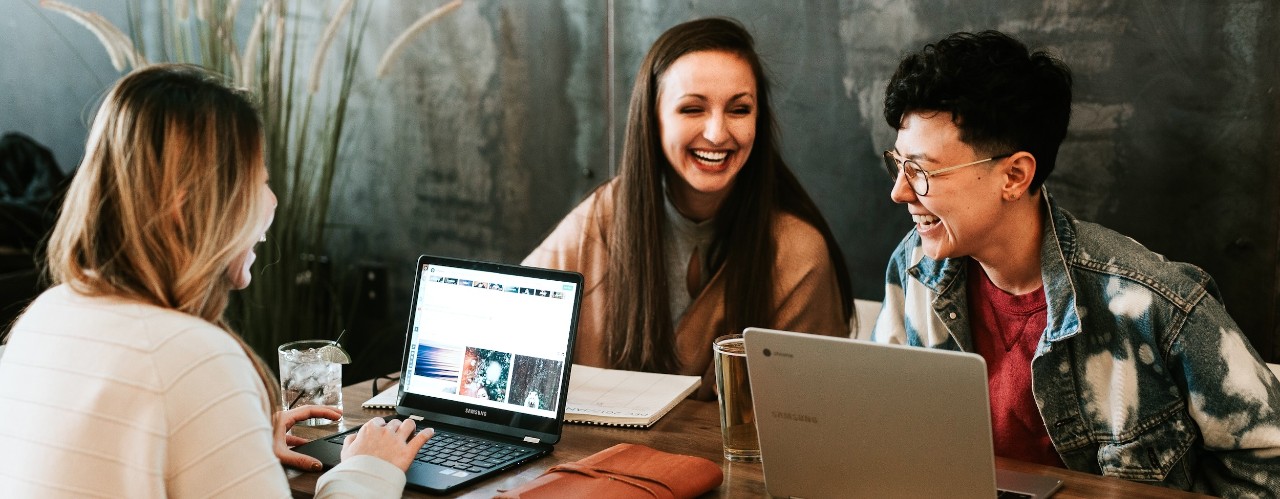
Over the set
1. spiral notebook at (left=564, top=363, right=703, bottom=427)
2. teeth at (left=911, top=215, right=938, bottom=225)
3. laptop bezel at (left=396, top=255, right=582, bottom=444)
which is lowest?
spiral notebook at (left=564, top=363, right=703, bottom=427)

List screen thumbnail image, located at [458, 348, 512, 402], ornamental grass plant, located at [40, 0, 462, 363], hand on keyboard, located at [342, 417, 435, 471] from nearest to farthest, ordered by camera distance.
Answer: hand on keyboard, located at [342, 417, 435, 471] → screen thumbnail image, located at [458, 348, 512, 402] → ornamental grass plant, located at [40, 0, 462, 363]

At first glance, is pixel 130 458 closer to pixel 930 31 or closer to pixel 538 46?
pixel 930 31

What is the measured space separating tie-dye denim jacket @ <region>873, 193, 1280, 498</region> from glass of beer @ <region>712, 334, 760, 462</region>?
1.51ft

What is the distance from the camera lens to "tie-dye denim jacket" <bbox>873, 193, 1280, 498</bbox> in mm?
1525

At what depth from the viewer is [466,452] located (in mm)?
1550

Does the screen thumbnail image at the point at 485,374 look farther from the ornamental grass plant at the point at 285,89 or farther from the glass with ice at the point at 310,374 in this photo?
the ornamental grass plant at the point at 285,89

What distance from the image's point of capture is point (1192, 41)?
214 cm

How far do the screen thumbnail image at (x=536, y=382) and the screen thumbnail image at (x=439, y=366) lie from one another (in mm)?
103

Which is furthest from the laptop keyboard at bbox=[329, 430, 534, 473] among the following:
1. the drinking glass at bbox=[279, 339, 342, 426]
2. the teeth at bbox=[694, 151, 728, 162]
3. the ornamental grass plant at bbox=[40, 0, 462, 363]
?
the ornamental grass plant at bbox=[40, 0, 462, 363]

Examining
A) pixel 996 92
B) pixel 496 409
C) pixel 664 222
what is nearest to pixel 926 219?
pixel 996 92

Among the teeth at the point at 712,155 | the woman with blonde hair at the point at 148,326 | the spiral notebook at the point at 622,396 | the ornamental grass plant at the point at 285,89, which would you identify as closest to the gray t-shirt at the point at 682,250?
the teeth at the point at 712,155

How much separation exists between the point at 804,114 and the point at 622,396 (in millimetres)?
1088

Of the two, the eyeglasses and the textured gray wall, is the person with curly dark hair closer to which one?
the eyeglasses

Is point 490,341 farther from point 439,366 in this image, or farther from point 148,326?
point 148,326
